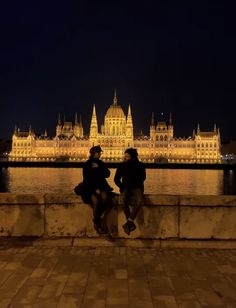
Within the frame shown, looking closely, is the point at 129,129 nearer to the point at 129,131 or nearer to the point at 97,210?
the point at 129,131

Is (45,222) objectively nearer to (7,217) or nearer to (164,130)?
(7,217)

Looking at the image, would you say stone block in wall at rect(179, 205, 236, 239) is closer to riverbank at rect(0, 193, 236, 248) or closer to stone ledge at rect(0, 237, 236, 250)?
riverbank at rect(0, 193, 236, 248)

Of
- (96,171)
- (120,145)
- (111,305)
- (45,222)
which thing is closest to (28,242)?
(45,222)

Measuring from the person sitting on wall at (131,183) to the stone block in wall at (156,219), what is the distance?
0.34m

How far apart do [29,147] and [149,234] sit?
157092 millimetres

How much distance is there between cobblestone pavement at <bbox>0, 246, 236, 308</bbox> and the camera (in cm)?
533

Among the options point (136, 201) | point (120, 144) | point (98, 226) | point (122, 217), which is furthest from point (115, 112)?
point (136, 201)

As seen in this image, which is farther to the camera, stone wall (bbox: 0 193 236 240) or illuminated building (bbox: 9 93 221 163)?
illuminated building (bbox: 9 93 221 163)

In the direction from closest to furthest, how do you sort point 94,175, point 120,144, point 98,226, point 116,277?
point 116,277
point 94,175
point 98,226
point 120,144

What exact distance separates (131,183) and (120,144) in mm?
150280

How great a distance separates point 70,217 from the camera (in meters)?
8.48

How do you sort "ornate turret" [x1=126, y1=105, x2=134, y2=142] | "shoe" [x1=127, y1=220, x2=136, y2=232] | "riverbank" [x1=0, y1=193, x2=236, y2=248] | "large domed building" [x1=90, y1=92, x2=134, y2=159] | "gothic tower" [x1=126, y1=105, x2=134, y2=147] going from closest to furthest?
"shoe" [x1=127, y1=220, x2=136, y2=232] → "riverbank" [x1=0, y1=193, x2=236, y2=248] → "large domed building" [x1=90, y1=92, x2=134, y2=159] → "gothic tower" [x1=126, y1=105, x2=134, y2=147] → "ornate turret" [x1=126, y1=105, x2=134, y2=142]

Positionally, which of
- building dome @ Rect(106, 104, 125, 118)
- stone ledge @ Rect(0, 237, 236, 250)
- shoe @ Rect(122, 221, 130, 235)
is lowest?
stone ledge @ Rect(0, 237, 236, 250)

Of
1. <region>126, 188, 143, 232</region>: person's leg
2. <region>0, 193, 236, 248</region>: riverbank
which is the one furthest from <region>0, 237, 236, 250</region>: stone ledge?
<region>126, 188, 143, 232</region>: person's leg
